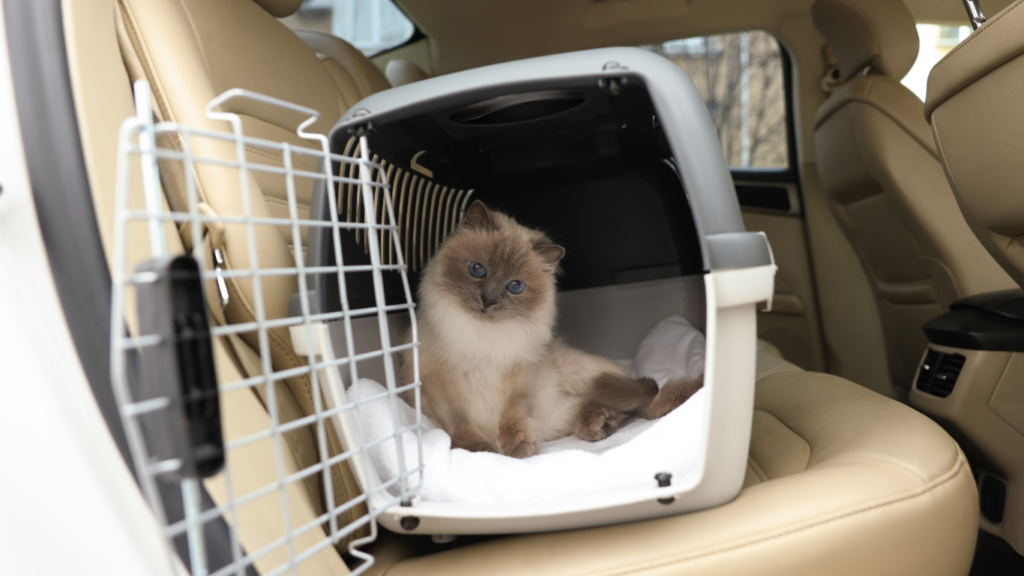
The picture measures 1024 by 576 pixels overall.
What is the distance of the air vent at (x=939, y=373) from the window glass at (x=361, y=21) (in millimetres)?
2888

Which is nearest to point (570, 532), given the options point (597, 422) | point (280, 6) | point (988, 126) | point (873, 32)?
point (597, 422)

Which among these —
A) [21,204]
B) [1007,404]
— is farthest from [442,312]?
[1007,404]

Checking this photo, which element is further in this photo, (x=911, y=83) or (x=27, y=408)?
(x=911, y=83)

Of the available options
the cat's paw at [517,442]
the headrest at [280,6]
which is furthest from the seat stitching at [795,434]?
the headrest at [280,6]

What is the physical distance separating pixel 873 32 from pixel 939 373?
1.52 meters

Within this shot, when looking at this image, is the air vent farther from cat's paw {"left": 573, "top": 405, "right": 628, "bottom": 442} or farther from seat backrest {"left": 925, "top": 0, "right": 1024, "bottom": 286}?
cat's paw {"left": 573, "top": 405, "right": 628, "bottom": 442}

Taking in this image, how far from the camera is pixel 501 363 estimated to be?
1.77 meters

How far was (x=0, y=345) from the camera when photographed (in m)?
0.82

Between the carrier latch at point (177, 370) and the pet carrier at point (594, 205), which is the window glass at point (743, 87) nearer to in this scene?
the pet carrier at point (594, 205)

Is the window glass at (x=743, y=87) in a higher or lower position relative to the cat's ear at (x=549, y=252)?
higher

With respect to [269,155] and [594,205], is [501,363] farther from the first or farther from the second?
[594,205]

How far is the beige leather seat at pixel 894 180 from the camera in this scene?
7.98ft

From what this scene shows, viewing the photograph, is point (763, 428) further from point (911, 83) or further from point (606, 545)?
point (911, 83)

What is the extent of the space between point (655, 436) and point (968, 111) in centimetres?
123
